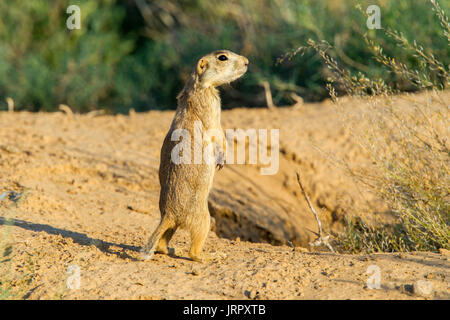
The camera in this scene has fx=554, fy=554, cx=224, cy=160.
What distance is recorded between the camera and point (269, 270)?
12.3ft

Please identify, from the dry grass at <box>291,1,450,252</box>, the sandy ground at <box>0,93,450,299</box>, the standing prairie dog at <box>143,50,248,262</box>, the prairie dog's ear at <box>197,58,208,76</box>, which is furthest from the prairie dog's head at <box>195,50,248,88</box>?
the sandy ground at <box>0,93,450,299</box>

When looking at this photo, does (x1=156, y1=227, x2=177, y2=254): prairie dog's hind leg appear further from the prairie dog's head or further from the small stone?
the small stone

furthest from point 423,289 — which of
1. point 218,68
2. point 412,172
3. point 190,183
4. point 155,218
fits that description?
point 155,218

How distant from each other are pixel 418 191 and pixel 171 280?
2.18m

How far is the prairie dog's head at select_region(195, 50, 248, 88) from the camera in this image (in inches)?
179

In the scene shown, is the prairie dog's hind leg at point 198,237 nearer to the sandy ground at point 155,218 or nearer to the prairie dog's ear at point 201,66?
the sandy ground at point 155,218

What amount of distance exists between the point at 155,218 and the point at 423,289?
2.76m

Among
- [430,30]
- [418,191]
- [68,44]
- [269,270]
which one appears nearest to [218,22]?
[68,44]

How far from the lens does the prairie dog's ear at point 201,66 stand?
4.55 metres

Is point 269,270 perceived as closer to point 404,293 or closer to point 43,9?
point 404,293

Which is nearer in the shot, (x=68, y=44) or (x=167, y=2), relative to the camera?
(x=68, y=44)

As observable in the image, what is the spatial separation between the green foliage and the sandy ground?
3.66ft

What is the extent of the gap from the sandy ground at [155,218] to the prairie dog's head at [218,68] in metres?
1.04

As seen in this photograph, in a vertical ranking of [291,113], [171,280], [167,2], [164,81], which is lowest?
[171,280]
